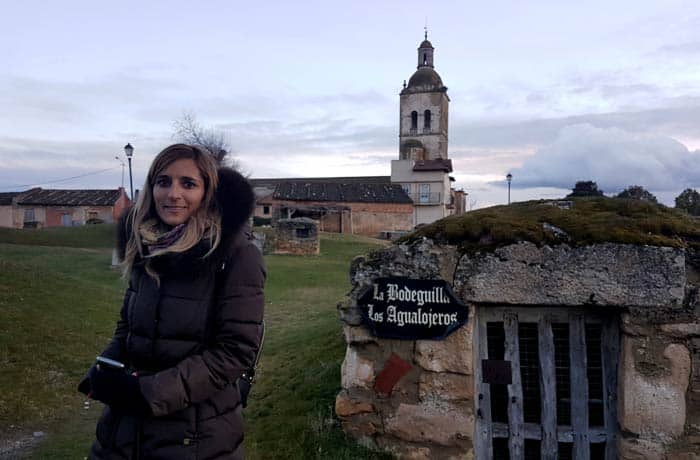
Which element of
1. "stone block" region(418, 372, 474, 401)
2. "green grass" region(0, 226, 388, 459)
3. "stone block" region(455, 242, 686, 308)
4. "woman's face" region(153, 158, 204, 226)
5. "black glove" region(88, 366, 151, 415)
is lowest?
"green grass" region(0, 226, 388, 459)

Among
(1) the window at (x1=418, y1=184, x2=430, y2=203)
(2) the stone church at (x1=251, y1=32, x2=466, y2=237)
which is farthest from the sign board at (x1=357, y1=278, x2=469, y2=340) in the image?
(1) the window at (x1=418, y1=184, x2=430, y2=203)

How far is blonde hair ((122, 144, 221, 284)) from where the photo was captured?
256cm

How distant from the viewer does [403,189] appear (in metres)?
46.5

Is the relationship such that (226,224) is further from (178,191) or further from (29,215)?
(29,215)

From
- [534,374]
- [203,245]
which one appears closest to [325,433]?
[534,374]

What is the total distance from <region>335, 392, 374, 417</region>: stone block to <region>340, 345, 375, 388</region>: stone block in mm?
111

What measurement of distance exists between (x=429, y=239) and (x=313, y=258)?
20068 millimetres

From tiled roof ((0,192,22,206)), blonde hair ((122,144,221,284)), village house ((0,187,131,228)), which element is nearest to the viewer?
blonde hair ((122,144,221,284))

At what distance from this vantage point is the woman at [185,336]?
7.57ft

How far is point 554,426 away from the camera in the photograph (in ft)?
13.5

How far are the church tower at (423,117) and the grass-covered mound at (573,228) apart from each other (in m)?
50.6

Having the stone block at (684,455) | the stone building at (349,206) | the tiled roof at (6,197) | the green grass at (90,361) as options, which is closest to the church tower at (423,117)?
the stone building at (349,206)

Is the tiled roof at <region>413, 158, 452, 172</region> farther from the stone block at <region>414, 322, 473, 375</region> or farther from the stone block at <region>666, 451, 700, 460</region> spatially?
the stone block at <region>666, 451, 700, 460</region>

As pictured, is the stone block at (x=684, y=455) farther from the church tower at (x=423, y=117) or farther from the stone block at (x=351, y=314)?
the church tower at (x=423, y=117)
